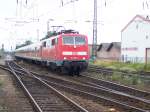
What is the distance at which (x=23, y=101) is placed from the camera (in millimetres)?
16750

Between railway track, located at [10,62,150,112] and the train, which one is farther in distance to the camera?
the train

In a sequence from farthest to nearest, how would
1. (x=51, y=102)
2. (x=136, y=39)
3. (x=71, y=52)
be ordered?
(x=136, y=39) → (x=71, y=52) → (x=51, y=102)

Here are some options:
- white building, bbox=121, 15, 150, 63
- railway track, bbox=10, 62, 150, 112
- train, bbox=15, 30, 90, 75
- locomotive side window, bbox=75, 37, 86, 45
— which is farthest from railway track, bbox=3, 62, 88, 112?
white building, bbox=121, 15, 150, 63

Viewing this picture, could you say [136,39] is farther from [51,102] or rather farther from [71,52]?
[51,102]

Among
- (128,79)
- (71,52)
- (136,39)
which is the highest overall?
(136,39)

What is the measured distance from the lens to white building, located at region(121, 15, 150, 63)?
231ft

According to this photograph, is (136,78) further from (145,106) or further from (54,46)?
(145,106)

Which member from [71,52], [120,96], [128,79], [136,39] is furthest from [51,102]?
[136,39]

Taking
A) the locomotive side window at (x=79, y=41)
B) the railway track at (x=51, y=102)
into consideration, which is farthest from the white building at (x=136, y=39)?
the railway track at (x=51, y=102)

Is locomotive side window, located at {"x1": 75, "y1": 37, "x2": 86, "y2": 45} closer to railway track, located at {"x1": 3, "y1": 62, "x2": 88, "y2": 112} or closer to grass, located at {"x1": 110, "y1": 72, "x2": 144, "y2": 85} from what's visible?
grass, located at {"x1": 110, "y1": 72, "x2": 144, "y2": 85}

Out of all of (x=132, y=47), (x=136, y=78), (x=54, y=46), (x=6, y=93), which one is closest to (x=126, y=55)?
(x=132, y=47)

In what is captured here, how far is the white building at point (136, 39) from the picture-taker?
70.4m

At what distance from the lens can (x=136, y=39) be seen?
75.0 m

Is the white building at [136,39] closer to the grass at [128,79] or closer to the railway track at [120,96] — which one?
the grass at [128,79]
